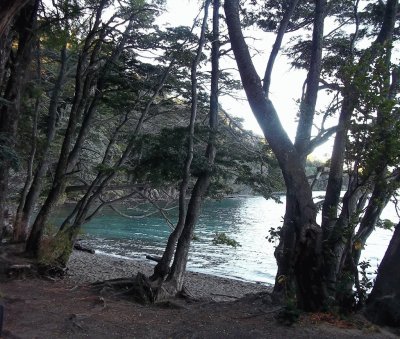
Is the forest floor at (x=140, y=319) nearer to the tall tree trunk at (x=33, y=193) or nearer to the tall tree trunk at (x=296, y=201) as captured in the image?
the tall tree trunk at (x=296, y=201)

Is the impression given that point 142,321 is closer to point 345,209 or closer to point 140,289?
point 140,289

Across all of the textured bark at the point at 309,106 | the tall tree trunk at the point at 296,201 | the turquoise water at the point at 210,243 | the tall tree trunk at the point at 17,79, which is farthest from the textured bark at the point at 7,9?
the turquoise water at the point at 210,243

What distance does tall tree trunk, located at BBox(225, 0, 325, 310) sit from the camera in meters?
5.43

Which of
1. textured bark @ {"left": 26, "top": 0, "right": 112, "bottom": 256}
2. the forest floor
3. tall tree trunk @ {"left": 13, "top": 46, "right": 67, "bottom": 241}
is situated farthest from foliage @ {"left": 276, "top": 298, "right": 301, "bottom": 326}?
tall tree trunk @ {"left": 13, "top": 46, "right": 67, "bottom": 241}

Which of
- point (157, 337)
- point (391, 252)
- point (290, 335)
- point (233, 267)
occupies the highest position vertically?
point (391, 252)

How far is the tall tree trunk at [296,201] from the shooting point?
543cm

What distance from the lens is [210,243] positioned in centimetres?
2852

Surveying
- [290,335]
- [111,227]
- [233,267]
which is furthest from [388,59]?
[111,227]

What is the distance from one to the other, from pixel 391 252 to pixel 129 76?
9.19 m

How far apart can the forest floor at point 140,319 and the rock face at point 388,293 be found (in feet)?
0.53

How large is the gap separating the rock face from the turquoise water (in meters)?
11.5

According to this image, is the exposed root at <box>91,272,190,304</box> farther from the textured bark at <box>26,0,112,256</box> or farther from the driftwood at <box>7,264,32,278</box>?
the textured bark at <box>26,0,112,256</box>

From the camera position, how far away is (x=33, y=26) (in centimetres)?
980

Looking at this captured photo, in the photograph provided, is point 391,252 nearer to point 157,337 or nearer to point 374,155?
point 374,155
